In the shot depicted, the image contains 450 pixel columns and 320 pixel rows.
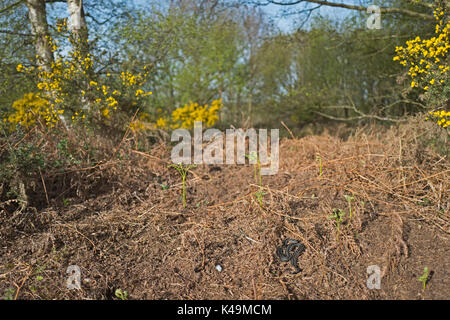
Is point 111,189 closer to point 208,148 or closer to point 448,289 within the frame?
point 208,148

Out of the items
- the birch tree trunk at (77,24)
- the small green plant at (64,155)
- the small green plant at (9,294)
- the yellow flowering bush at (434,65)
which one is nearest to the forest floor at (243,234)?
the small green plant at (9,294)

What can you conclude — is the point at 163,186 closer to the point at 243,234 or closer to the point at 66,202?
the point at 66,202

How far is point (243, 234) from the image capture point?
248 centimetres

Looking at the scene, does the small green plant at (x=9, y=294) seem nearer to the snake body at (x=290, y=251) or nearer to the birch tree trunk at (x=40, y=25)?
the snake body at (x=290, y=251)

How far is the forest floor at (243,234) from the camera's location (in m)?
2.04

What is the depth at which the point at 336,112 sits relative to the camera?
7.79 m

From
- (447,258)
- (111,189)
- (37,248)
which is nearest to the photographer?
(447,258)

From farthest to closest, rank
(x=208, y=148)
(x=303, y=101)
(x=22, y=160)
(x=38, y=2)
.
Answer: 1. (x=303, y=101)
2. (x=38, y=2)
3. (x=208, y=148)
4. (x=22, y=160)

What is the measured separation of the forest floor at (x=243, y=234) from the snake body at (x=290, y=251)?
4 centimetres

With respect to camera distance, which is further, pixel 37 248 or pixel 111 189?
pixel 111 189

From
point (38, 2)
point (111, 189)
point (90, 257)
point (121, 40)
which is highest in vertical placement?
point (38, 2)

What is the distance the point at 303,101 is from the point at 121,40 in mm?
4284

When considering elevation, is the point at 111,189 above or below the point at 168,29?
below
